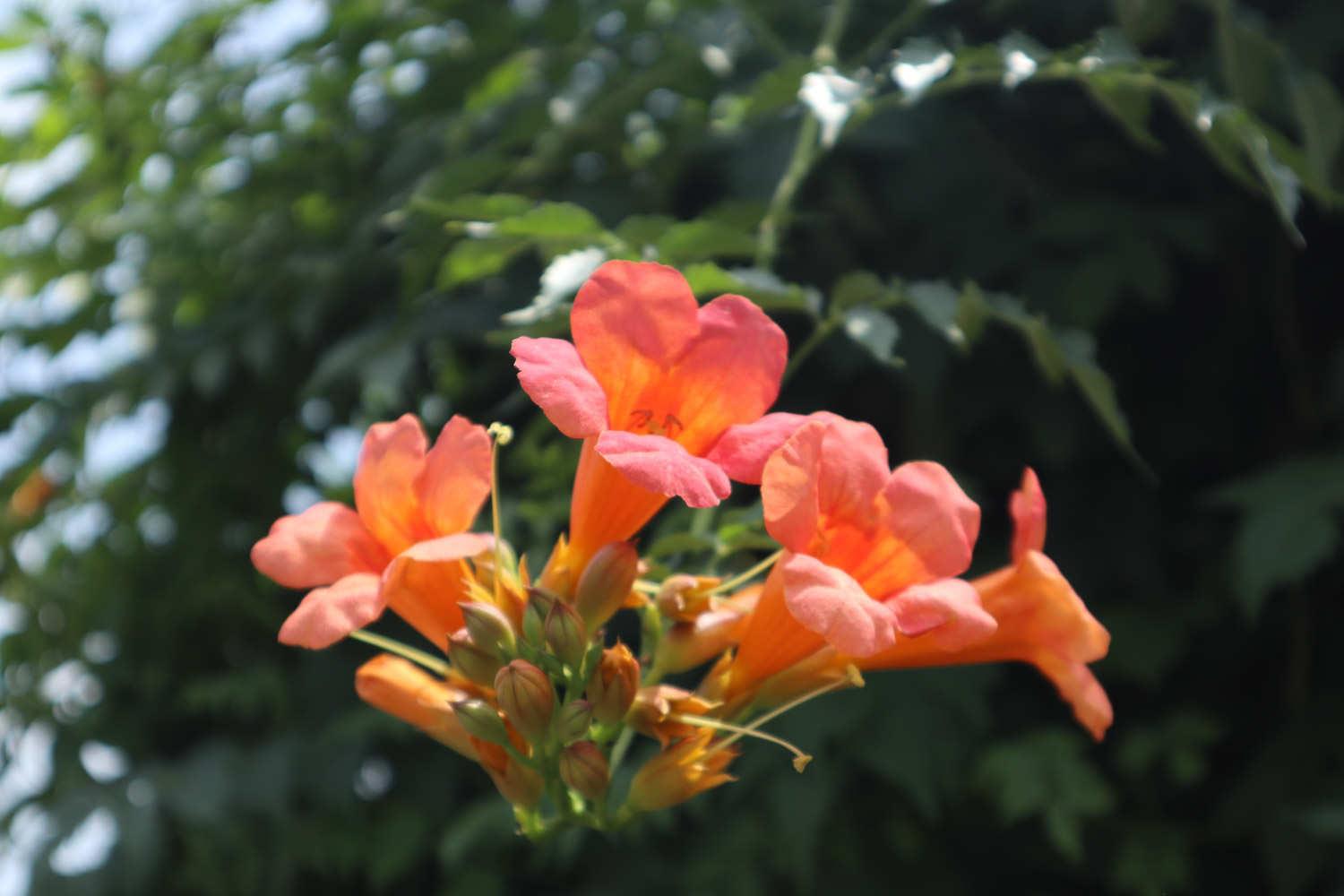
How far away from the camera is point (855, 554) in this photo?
4.37ft

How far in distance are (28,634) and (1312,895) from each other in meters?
3.43

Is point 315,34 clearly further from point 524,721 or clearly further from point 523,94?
point 524,721

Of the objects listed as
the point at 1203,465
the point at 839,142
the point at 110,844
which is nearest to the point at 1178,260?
the point at 1203,465

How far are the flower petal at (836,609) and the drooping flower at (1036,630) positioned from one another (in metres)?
0.22

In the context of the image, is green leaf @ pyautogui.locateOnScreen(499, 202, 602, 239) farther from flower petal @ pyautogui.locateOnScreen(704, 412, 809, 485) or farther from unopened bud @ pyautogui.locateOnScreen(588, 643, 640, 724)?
unopened bud @ pyautogui.locateOnScreen(588, 643, 640, 724)

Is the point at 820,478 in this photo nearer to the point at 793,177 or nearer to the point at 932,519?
the point at 932,519

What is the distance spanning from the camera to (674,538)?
1521mm

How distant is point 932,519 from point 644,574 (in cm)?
40

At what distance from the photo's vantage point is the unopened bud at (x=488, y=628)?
1.33m

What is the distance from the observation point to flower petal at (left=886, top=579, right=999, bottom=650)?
47.4 inches

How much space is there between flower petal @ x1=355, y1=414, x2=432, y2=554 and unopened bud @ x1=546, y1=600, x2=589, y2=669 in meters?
0.18

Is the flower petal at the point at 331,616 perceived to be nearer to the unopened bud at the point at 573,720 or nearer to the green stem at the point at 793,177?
the unopened bud at the point at 573,720

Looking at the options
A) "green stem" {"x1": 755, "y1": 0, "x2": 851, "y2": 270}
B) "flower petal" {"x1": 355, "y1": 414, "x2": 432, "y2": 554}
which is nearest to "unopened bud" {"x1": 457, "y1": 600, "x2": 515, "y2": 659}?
"flower petal" {"x1": 355, "y1": 414, "x2": 432, "y2": 554}

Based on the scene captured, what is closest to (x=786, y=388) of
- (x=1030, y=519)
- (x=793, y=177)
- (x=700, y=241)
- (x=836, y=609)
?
(x=793, y=177)
